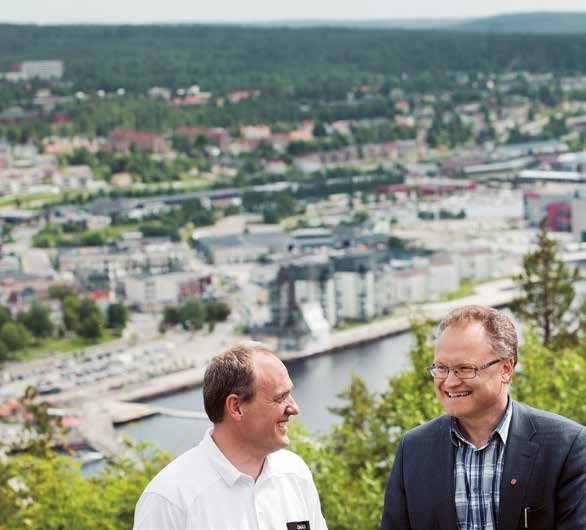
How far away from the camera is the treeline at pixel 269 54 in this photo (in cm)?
3569

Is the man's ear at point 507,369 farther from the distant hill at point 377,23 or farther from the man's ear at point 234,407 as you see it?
the distant hill at point 377,23

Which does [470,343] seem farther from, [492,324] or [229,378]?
[229,378]

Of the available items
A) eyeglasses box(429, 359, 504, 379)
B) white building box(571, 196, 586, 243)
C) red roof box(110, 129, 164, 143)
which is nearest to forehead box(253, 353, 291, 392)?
eyeglasses box(429, 359, 504, 379)

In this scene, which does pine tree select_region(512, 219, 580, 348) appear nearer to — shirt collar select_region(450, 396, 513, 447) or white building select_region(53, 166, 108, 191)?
shirt collar select_region(450, 396, 513, 447)

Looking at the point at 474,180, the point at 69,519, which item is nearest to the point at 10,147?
the point at 474,180

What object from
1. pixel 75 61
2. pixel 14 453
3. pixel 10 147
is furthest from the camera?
pixel 75 61

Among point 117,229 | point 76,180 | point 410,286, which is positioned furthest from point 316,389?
point 76,180

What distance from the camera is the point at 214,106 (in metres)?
31.6

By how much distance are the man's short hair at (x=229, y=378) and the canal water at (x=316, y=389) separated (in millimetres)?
7093

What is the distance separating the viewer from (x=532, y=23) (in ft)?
195

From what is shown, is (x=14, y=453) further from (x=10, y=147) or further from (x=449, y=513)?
(x=10, y=147)

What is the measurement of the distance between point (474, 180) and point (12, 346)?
12.0 meters

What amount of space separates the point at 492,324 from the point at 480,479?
0.13m

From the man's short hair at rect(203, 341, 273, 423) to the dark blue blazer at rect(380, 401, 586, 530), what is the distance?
6.4 inches
